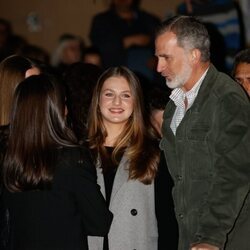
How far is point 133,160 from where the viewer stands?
381 centimetres

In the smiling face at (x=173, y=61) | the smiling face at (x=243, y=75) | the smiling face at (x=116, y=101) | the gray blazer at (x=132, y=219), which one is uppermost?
the smiling face at (x=173, y=61)

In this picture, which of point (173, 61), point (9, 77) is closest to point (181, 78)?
point (173, 61)

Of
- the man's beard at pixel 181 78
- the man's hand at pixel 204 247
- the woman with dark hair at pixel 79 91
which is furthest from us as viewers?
the woman with dark hair at pixel 79 91

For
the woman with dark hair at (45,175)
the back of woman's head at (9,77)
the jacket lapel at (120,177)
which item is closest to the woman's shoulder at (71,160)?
the woman with dark hair at (45,175)

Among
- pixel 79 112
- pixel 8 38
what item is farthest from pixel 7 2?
pixel 79 112

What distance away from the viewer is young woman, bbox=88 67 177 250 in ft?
12.3

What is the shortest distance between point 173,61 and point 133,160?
639 mm

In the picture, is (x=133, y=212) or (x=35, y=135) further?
(x=133, y=212)

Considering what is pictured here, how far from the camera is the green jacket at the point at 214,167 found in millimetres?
3203

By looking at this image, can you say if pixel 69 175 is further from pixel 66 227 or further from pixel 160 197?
pixel 160 197

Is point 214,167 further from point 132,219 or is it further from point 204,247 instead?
point 132,219

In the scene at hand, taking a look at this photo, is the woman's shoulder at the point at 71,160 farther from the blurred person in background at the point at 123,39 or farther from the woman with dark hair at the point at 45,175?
the blurred person in background at the point at 123,39

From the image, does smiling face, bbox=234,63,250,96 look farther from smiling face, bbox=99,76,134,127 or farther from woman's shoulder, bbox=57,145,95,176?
woman's shoulder, bbox=57,145,95,176

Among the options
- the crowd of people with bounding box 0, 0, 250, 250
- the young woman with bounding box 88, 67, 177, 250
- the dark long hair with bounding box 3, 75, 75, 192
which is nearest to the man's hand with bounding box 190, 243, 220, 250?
the crowd of people with bounding box 0, 0, 250, 250
